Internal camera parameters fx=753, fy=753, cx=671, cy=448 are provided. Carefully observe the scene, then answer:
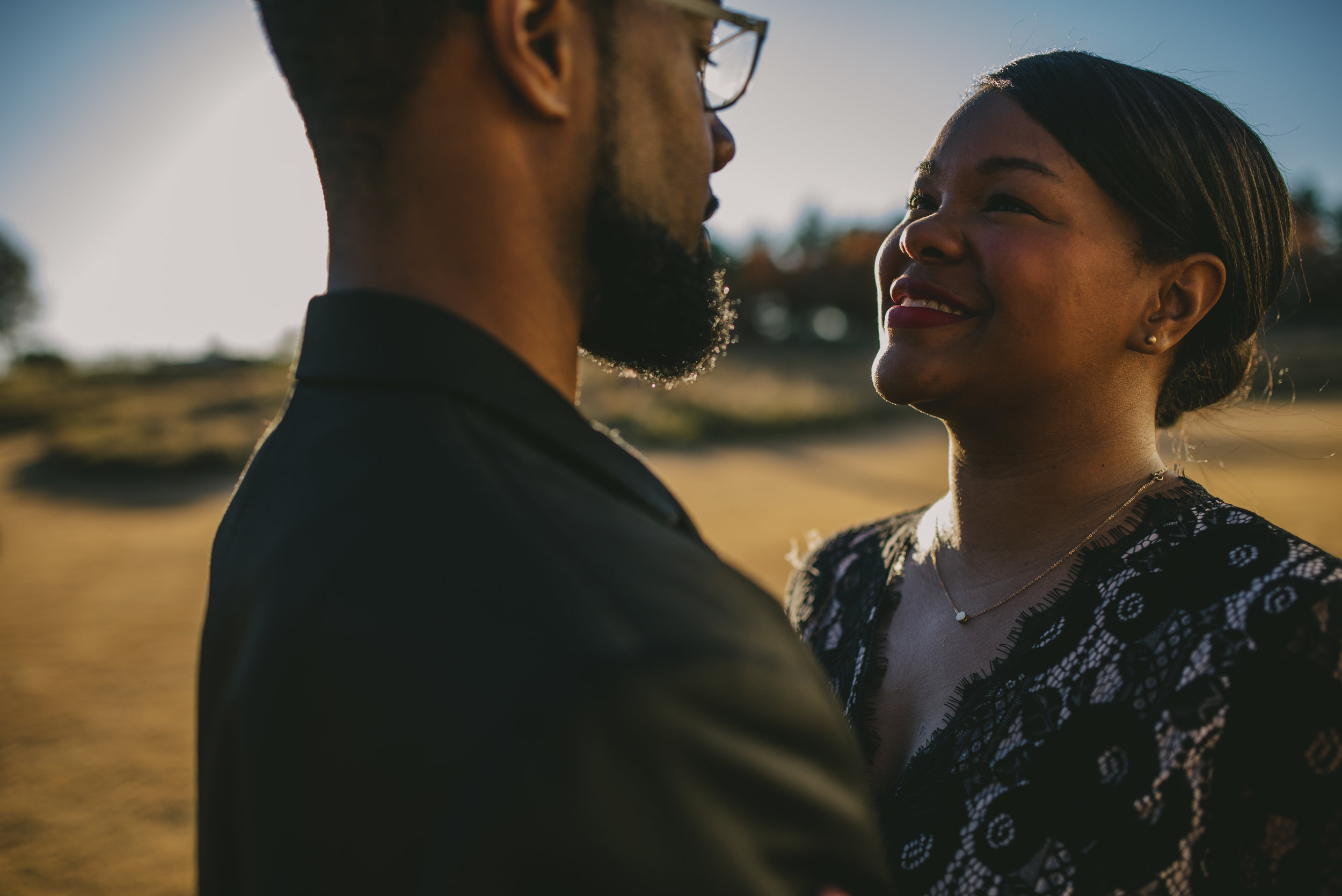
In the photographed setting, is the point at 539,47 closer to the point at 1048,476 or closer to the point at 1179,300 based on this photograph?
the point at 1048,476

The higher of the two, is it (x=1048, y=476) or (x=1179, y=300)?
(x=1179, y=300)

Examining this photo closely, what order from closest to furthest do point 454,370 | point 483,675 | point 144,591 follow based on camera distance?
1. point 483,675
2. point 454,370
3. point 144,591

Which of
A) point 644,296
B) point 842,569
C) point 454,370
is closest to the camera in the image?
point 454,370

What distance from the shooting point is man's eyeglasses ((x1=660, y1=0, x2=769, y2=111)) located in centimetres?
136

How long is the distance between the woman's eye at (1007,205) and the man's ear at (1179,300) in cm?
39

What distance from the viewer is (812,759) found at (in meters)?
0.85

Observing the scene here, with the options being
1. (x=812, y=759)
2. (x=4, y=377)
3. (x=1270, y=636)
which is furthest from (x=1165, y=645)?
(x=4, y=377)

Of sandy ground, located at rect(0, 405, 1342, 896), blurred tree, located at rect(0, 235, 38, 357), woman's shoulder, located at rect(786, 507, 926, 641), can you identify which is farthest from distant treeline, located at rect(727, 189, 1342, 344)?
blurred tree, located at rect(0, 235, 38, 357)

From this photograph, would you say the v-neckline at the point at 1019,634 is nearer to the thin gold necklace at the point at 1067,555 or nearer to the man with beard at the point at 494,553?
the thin gold necklace at the point at 1067,555

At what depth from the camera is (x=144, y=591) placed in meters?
8.06

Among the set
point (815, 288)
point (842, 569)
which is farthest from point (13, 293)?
point (842, 569)

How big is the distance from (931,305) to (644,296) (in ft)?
3.69

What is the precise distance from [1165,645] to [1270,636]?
0.17 meters

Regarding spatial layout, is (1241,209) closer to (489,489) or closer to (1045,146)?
(1045,146)
